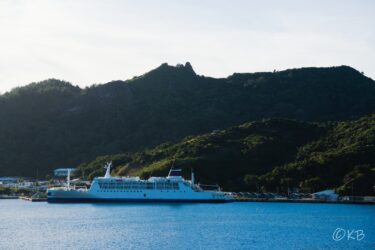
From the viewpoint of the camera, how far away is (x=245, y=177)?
5399 inches

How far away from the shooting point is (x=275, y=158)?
148625 millimetres

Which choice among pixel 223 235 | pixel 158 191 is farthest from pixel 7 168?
pixel 223 235

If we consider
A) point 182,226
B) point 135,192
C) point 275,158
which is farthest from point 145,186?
point 182,226

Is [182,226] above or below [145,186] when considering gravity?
below

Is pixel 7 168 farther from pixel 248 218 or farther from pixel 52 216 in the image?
pixel 248 218

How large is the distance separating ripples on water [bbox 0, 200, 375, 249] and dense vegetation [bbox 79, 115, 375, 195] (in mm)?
20621

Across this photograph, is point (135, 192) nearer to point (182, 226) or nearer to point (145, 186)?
point (145, 186)

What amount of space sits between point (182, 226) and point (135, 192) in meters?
42.0

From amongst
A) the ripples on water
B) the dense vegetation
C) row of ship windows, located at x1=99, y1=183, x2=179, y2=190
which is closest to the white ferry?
row of ship windows, located at x1=99, y1=183, x2=179, y2=190

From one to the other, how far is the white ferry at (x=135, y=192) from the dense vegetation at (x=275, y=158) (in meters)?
16.6

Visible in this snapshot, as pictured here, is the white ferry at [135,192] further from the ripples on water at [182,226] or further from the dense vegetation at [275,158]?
Answer: the dense vegetation at [275,158]

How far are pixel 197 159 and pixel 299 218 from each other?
5402 cm

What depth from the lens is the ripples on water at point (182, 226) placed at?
209ft

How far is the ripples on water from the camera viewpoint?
209 feet
